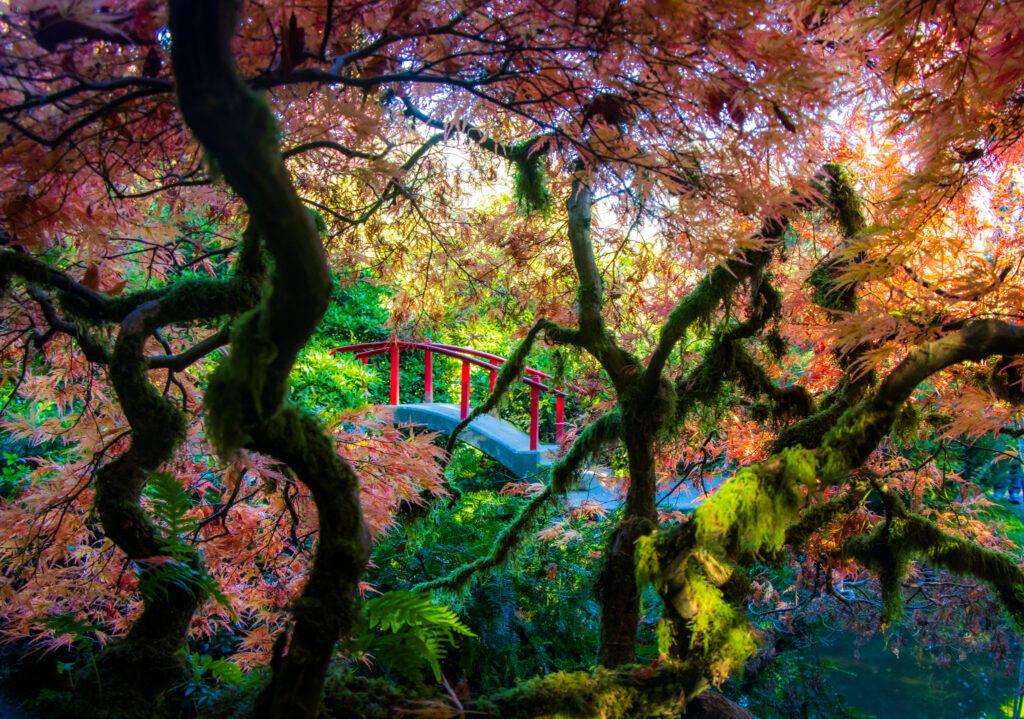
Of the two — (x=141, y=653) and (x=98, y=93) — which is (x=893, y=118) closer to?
(x=98, y=93)

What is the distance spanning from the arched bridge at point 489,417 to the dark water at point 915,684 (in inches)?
123

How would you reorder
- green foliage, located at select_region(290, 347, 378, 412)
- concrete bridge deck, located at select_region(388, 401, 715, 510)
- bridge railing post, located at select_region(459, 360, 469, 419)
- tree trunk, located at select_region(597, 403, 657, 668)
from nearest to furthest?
tree trunk, located at select_region(597, 403, 657, 668)
concrete bridge deck, located at select_region(388, 401, 715, 510)
green foliage, located at select_region(290, 347, 378, 412)
bridge railing post, located at select_region(459, 360, 469, 419)

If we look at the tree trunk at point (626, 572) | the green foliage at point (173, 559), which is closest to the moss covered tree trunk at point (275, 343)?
the green foliage at point (173, 559)

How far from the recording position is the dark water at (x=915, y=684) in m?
5.48

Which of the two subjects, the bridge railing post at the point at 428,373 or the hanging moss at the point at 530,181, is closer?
the hanging moss at the point at 530,181

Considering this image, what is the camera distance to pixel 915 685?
5.89 metres

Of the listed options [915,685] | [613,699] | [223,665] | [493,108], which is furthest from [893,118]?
[915,685]

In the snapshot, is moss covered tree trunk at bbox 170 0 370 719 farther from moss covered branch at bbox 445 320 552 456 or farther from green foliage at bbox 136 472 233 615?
moss covered branch at bbox 445 320 552 456

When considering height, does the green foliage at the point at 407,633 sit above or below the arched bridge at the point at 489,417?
below

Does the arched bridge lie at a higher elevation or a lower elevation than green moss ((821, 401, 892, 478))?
higher

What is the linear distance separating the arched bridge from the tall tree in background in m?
2.28

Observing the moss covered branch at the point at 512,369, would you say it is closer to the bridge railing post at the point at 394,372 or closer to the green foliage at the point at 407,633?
the green foliage at the point at 407,633

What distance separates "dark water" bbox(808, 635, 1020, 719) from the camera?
18.0 ft

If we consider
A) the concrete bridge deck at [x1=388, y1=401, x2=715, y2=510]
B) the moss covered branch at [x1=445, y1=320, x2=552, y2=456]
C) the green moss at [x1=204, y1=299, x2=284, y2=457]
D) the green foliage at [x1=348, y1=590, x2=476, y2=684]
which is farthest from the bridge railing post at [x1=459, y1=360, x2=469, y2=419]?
the green moss at [x1=204, y1=299, x2=284, y2=457]
